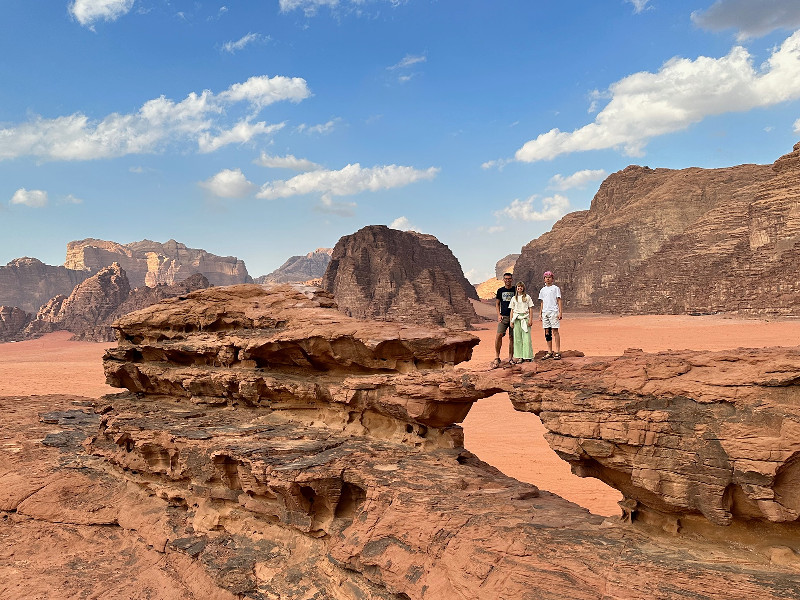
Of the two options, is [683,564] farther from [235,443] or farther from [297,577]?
[235,443]

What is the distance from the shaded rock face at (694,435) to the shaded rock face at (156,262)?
429ft

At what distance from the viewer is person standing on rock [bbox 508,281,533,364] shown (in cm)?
706

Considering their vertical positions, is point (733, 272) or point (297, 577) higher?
point (733, 272)

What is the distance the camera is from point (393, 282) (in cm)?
5819

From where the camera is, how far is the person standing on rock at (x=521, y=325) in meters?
7.06

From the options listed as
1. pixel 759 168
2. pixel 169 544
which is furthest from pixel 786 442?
pixel 759 168

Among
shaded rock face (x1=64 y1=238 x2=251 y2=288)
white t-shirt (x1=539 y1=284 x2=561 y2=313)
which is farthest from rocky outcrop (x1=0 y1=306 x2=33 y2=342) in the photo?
white t-shirt (x1=539 y1=284 x2=561 y2=313)

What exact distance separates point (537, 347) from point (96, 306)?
65.9m

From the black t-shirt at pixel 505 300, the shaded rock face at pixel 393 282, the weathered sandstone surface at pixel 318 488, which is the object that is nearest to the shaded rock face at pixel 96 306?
the shaded rock face at pixel 393 282

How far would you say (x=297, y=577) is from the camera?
588 cm

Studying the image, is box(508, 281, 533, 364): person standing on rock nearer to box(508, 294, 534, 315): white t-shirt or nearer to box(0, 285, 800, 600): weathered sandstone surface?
box(508, 294, 534, 315): white t-shirt

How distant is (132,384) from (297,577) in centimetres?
826

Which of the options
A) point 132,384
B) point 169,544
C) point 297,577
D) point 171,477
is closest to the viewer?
point 297,577

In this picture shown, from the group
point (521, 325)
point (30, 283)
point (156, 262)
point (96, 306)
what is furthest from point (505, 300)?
point (156, 262)
